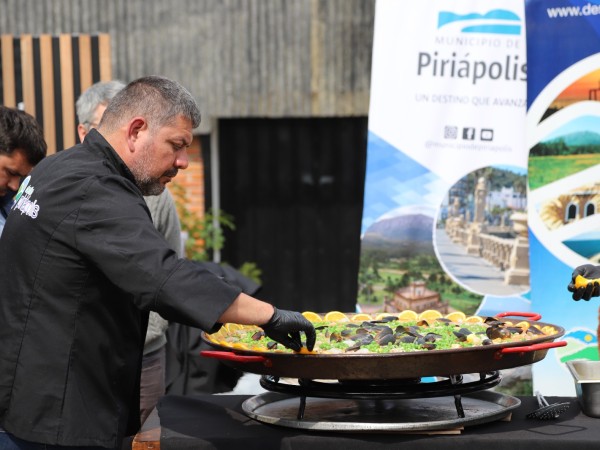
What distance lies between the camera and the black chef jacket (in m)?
2.72

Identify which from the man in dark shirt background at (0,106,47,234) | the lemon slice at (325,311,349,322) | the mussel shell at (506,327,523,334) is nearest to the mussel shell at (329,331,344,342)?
the lemon slice at (325,311,349,322)

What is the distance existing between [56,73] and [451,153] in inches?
135

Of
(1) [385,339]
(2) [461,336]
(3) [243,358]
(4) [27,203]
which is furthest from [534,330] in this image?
(4) [27,203]

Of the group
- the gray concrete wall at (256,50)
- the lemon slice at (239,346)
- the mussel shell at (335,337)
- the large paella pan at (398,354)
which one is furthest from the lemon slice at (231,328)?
the gray concrete wall at (256,50)

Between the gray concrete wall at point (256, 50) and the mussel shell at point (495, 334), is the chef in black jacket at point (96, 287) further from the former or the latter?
the gray concrete wall at point (256, 50)

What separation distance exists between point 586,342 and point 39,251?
3.16 metres

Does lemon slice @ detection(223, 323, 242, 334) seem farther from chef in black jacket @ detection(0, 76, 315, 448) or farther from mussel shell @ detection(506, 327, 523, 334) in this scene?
mussel shell @ detection(506, 327, 523, 334)

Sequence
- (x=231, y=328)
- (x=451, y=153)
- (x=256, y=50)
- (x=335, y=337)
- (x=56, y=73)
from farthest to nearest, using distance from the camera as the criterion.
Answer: (x=256, y=50) < (x=56, y=73) < (x=451, y=153) < (x=231, y=328) < (x=335, y=337)

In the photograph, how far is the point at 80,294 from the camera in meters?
2.83

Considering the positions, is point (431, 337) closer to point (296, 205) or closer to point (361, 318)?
point (361, 318)

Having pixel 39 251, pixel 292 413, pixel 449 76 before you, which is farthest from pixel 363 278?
pixel 39 251

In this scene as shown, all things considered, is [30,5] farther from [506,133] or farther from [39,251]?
[39,251]

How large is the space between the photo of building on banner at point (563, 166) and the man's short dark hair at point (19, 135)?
8.47ft

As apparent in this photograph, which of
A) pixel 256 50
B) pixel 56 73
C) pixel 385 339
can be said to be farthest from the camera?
pixel 256 50
